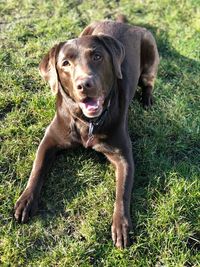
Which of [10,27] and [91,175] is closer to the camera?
[91,175]

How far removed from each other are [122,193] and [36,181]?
25.0 inches

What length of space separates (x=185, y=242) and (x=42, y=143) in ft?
4.31

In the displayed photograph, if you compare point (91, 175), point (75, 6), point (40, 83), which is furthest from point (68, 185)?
point (75, 6)

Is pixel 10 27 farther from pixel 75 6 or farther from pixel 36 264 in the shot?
pixel 36 264

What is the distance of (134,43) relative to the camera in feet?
14.1

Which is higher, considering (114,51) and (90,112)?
(114,51)

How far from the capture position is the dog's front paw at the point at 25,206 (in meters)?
3.24

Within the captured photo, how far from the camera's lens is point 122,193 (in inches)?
131

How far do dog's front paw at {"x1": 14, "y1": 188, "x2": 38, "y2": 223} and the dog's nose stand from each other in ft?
2.79

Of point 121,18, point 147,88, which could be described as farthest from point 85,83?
point 121,18

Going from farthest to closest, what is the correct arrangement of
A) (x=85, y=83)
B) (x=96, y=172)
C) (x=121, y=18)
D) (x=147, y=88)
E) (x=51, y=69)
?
(x=121, y=18) → (x=147, y=88) → (x=96, y=172) → (x=51, y=69) → (x=85, y=83)

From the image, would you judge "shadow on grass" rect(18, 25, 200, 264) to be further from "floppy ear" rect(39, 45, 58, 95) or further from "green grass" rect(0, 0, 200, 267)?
"floppy ear" rect(39, 45, 58, 95)

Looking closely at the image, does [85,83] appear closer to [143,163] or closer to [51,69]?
[51,69]

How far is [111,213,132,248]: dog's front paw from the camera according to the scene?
3092mm
